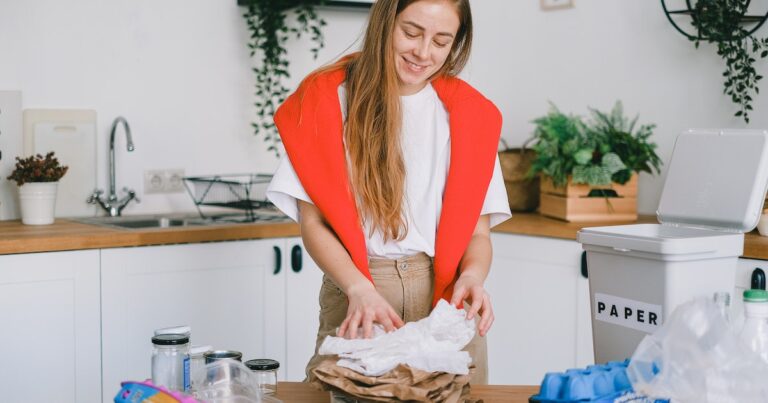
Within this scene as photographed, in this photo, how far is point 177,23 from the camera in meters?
3.14

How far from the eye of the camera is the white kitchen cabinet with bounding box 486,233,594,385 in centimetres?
270

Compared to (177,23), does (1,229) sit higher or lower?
lower

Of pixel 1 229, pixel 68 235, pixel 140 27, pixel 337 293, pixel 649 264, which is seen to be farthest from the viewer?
pixel 140 27

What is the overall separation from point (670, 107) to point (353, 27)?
3.90 feet

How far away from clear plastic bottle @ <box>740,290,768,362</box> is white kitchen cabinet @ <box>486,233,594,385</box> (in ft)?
4.75

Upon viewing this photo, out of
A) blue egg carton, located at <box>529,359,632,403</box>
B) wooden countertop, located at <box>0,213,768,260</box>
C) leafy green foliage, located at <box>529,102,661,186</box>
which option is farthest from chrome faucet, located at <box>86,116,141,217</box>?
blue egg carton, located at <box>529,359,632,403</box>

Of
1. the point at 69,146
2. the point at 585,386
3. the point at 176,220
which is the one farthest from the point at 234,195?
the point at 585,386

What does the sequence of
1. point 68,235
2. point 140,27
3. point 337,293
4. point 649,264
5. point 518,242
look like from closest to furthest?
point 649,264
point 337,293
point 68,235
point 518,242
point 140,27

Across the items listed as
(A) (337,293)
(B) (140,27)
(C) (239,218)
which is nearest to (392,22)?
(A) (337,293)

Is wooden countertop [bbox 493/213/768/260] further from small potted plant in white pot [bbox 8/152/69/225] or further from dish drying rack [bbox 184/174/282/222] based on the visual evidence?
small potted plant in white pot [bbox 8/152/69/225]

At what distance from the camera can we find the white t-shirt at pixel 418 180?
1.73 meters

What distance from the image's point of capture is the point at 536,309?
9.27 ft

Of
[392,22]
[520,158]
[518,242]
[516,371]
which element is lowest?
[516,371]

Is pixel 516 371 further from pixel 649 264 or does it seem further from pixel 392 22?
pixel 392 22
